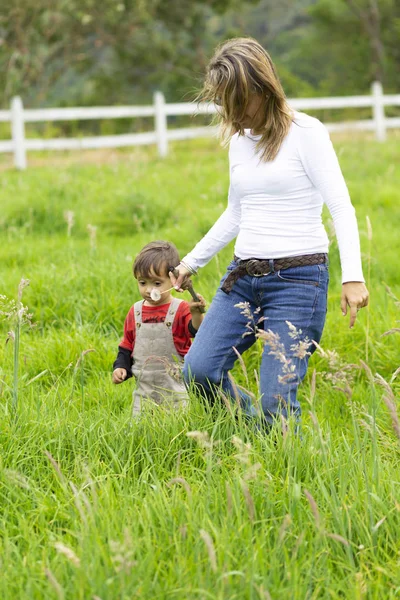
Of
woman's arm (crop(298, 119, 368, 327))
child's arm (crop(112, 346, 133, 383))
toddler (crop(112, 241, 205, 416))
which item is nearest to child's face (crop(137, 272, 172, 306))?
toddler (crop(112, 241, 205, 416))

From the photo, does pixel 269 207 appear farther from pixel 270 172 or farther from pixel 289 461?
pixel 289 461

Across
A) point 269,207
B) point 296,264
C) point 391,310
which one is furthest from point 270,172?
point 391,310

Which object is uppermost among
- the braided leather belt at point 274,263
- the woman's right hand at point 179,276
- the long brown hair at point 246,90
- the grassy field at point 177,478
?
the long brown hair at point 246,90

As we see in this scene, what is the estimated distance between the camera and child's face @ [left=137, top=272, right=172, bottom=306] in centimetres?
356

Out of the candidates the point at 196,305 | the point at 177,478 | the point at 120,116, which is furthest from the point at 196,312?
the point at 120,116

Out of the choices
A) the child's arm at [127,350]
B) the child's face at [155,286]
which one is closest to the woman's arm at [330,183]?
the child's face at [155,286]

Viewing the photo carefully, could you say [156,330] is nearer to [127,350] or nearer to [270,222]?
[127,350]

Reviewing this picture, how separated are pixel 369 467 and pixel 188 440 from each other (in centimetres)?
68

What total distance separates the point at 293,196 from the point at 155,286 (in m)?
0.79

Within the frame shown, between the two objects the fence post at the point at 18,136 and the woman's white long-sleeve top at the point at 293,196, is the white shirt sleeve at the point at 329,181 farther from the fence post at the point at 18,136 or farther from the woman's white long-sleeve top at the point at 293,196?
the fence post at the point at 18,136

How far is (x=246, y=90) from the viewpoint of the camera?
3059 mm

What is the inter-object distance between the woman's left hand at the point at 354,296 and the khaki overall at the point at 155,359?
Result: 907 millimetres

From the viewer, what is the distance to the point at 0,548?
2.29 metres

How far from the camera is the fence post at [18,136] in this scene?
519 inches
